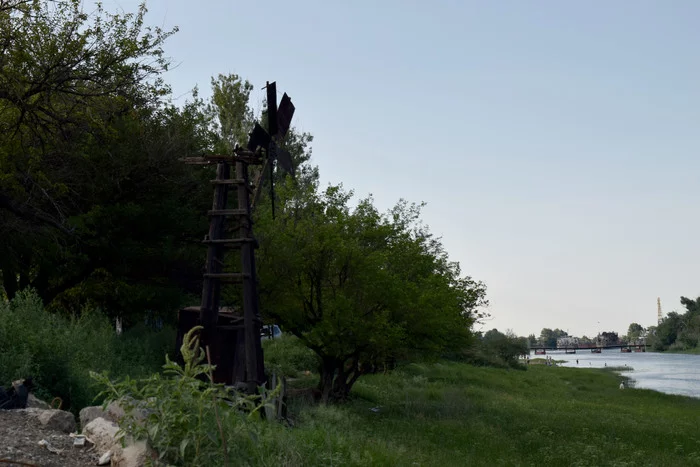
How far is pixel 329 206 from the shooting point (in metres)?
24.3

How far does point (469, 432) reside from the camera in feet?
63.9

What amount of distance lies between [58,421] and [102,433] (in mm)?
1008

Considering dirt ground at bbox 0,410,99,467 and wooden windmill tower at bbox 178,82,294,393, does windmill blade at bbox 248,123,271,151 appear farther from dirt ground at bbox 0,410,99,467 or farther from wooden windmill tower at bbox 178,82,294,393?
dirt ground at bbox 0,410,99,467

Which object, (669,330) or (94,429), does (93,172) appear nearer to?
(94,429)

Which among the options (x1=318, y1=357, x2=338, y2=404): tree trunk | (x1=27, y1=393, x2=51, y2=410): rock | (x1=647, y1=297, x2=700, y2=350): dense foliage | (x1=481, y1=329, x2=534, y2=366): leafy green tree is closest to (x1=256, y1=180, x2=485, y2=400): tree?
(x1=318, y1=357, x2=338, y2=404): tree trunk

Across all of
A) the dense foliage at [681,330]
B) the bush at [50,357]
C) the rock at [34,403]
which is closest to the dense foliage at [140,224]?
the bush at [50,357]

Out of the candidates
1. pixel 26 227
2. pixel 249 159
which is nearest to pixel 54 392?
pixel 249 159

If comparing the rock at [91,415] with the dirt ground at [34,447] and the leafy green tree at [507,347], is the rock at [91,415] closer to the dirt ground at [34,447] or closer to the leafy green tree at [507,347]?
the dirt ground at [34,447]

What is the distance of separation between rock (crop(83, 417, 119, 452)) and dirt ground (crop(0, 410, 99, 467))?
0.11 metres

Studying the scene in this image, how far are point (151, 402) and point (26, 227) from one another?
1623 centimetres

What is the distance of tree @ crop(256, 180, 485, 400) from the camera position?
72.9ft

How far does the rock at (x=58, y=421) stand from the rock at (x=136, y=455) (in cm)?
173

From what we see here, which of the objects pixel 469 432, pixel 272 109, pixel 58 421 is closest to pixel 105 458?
pixel 58 421

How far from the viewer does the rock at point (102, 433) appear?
25.6 ft
